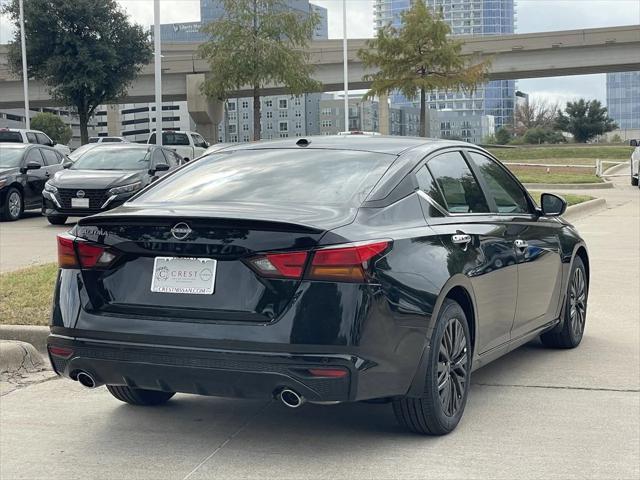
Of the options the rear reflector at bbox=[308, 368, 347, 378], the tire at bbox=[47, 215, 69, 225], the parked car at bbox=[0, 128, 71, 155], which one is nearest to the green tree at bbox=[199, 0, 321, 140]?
the parked car at bbox=[0, 128, 71, 155]

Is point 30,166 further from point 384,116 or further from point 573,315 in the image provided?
point 384,116

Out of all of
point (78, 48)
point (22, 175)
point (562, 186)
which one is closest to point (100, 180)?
point (22, 175)

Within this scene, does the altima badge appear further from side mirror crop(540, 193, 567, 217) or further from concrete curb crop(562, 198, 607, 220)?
concrete curb crop(562, 198, 607, 220)

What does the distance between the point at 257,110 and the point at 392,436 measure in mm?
40988

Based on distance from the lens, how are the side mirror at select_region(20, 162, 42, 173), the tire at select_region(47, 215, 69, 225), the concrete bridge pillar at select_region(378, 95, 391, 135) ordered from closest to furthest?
1. the tire at select_region(47, 215, 69, 225)
2. the side mirror at select_region(20, 162, 42, 173)
3. the concrete bridge pillar at select_region(378, 95, 391, 135)

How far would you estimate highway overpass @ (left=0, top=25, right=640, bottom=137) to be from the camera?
64750mm

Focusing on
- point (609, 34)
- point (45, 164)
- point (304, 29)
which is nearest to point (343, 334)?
point (45, 164)

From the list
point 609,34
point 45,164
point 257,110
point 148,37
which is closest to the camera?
point 45,164

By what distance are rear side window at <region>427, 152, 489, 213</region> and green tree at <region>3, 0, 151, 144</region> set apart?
44169mm

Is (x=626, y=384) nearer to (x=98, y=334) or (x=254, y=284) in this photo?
(x=254, y=284)

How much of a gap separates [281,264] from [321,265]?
7.1 inches

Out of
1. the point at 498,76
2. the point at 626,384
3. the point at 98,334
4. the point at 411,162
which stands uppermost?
the point at 498,76

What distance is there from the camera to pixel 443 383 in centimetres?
489

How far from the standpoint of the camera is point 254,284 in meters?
4.32
